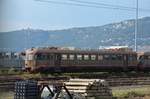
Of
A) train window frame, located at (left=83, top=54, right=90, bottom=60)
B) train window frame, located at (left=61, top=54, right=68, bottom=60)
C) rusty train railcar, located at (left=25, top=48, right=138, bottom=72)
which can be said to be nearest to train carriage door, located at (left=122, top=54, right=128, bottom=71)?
rusty train railcar, located at (left=25, top=48, right=138, bottom=72)

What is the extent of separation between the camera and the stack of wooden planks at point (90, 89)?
78.4ft

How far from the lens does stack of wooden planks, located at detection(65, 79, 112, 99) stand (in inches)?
941

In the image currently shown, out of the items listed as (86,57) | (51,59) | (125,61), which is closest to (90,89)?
(51,59)

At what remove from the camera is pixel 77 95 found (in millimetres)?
23266

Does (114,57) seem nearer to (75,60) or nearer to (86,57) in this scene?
(86,57)

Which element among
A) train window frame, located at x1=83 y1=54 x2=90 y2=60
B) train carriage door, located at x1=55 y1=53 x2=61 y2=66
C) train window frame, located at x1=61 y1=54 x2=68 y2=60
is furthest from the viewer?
train window frame, located at x1=83 y1=54 x2=90 y2=60

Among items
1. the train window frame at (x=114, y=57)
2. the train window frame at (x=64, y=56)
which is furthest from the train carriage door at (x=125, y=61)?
the train window frame at (x=64, y=56)

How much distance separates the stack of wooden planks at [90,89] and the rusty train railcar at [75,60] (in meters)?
23.1

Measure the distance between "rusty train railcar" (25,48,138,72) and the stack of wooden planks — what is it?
910 inches

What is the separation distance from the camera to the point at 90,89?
951 inches

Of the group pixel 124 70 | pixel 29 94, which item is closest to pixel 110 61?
pixel 124 70

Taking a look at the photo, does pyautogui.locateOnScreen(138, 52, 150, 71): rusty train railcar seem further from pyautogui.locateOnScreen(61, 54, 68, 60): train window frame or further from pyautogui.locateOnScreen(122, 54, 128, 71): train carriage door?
pyautogui.locateOnScreen(61, 54, 68, 60): train window frame

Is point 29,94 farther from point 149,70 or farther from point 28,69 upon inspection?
point 149,70

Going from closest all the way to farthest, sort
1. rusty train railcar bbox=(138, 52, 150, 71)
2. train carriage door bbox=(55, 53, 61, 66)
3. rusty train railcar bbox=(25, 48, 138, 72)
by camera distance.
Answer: rusty train railcar bbox=(25, 48, 138, 72) < train carriage door bbox=(55, 53, 61, 66) < rusty train railcar bbox=(138, 52, 150, 71)
